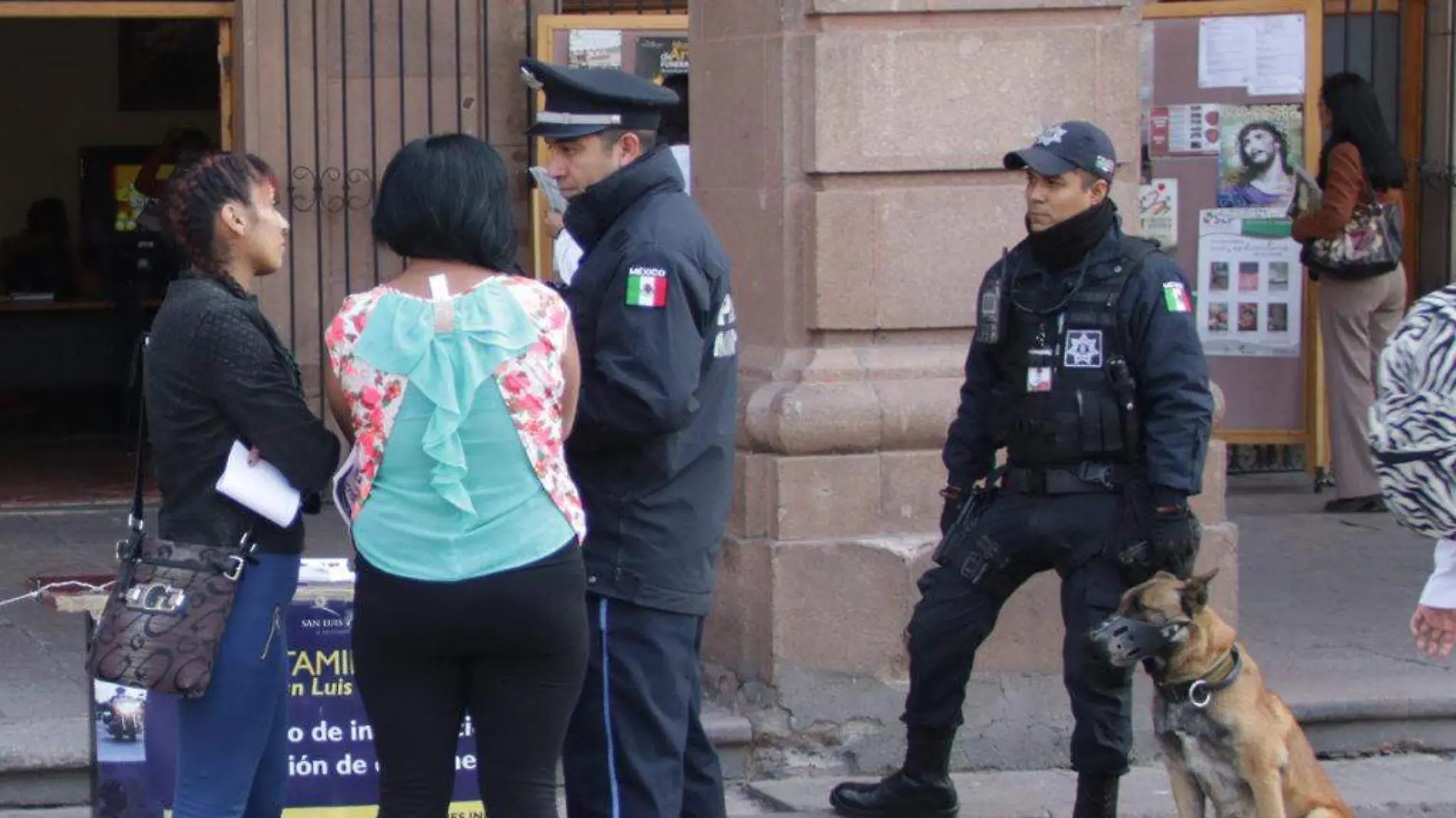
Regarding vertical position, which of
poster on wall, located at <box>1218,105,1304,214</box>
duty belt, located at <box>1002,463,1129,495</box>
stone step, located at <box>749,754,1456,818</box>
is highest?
poster on wall, located at <box>1218,105,1304,214</box>

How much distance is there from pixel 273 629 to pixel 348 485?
45cm

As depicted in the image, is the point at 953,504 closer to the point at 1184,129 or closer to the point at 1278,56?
the point at 1184,129

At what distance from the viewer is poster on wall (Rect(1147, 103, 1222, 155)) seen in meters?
10.2

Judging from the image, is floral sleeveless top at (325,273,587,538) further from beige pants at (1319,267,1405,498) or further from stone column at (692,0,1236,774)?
beige pants at (1319,267,1405,498)

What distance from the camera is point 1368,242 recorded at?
952cm

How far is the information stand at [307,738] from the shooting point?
5074 millimetres

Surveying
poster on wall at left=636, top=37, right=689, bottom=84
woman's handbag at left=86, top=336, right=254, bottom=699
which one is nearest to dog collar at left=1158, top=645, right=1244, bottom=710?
woman's handbag at left=86, top=336, right=254, bottom=699

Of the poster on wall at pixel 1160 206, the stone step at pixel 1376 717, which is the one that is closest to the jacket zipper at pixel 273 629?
the stone step at pixel 1376 717

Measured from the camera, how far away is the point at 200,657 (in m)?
4.22

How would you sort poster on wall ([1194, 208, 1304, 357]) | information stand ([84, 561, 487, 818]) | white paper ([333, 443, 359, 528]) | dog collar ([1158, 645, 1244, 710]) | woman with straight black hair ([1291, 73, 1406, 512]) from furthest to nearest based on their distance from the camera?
poster on wall ([1194, 208, 1304, 357]) → woman with straight black hair ([1291, 73, 1406, 512]) → dog collar ([1158, 645, 1244, 710]) → information stand ([84, 561, 487, 818]) → white paper ([333, 443, 359, 528])

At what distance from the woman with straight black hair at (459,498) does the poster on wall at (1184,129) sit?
6.75 meters

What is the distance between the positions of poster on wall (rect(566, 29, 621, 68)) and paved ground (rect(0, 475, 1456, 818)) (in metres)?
2.39

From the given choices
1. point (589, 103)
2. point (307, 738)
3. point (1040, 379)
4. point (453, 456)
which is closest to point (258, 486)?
point (453, 456)

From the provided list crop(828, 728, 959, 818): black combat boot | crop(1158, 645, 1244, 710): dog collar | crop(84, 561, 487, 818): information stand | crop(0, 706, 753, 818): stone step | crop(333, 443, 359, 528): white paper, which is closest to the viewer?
crop(333, 443, 359, 528): white paper
